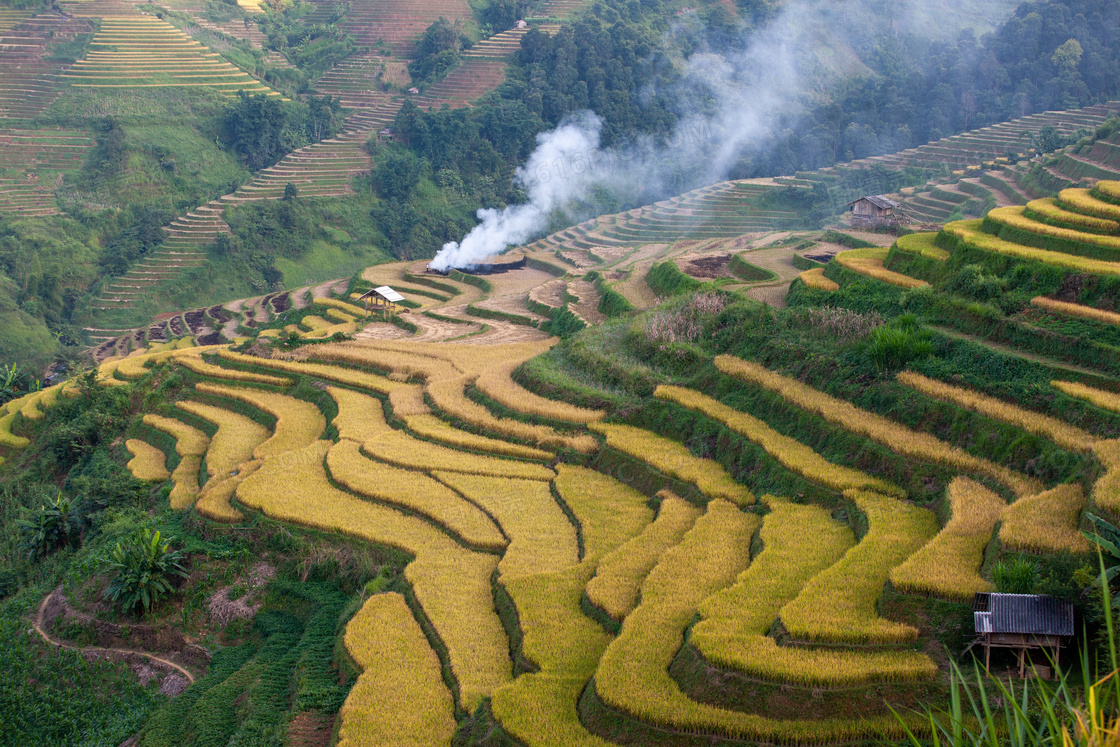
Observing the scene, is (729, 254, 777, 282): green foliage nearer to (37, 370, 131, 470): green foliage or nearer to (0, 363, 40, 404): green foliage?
(37, 370, 131, 470): green foliage

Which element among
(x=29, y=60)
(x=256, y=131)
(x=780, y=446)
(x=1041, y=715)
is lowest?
(x=256, y=131)

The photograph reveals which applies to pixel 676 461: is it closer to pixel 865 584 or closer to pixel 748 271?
pixel 865 584

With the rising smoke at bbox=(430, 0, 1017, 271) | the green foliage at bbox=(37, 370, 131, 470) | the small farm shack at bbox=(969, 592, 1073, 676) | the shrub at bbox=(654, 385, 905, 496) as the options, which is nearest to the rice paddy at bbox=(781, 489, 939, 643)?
the shrub at bbox=(654, 385, 905, 496)

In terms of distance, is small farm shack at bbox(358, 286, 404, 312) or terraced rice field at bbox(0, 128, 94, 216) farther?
terraced rice field at bbox(0, 128, 94, 216)

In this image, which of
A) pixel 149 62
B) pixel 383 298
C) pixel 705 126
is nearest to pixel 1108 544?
pixel 383 298

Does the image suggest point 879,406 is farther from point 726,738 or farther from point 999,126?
point 999,126

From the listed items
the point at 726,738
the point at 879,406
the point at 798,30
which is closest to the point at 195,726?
the point at 726,738

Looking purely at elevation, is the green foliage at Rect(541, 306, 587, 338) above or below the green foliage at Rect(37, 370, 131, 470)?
above
